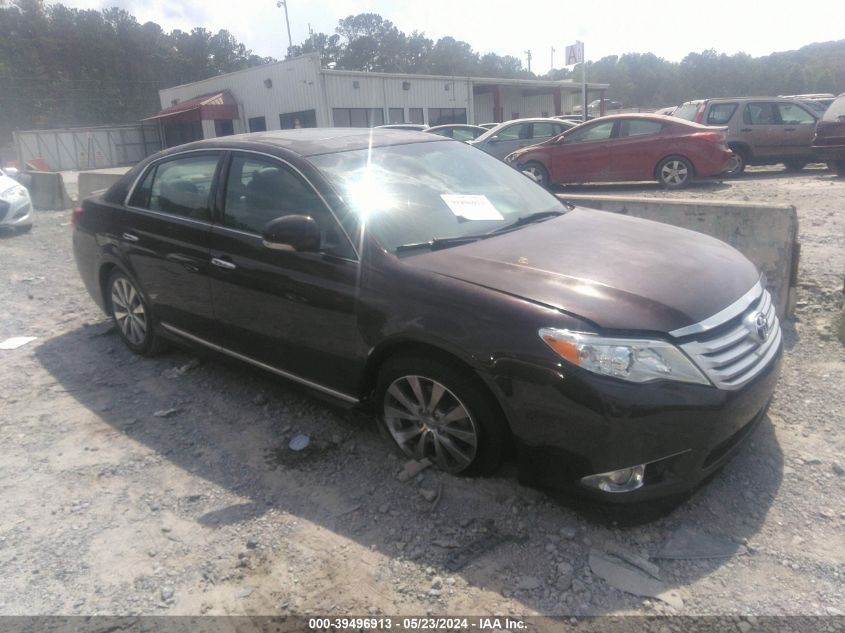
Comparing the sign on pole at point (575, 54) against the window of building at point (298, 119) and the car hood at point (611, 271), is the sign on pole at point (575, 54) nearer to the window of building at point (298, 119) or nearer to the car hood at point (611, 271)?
the car hood at point (611, 271)

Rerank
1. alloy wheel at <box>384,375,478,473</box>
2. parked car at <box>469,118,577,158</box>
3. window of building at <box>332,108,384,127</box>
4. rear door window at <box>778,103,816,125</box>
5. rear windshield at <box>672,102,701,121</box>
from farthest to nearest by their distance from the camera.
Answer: window of building at <box>332,108,384,127</box> < parked car at <box>469,118,577,158</box> < rear windshield at <box>672,102,701,121</box> < rear door window at <box>778,103,816,125</box> < alloy wheel at <box>384,375,478,473</box>

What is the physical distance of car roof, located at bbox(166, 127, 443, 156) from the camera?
3.69m

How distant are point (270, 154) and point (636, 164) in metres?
9.58

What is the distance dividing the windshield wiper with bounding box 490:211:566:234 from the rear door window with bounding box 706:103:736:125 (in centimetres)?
1091

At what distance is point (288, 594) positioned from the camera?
8.16 feet

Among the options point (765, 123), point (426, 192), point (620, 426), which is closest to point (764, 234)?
point (426, 192)

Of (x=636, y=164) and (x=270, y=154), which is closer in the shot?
(x=270, y=154)

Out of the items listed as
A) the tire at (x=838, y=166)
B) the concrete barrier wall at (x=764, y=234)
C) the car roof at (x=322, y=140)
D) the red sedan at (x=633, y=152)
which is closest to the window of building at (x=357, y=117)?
the red sedan at (x=633, y=152)

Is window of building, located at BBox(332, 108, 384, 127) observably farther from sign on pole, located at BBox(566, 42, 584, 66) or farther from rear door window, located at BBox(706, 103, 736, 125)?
rear door window, located at BBox(706, 103, 736, 125)

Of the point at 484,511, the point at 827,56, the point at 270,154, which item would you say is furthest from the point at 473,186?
the point at 827,56

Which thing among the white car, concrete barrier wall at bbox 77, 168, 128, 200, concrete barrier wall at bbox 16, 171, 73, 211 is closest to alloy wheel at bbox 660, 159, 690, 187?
concrete barrier wall at bbox 77, 168, 128, 200

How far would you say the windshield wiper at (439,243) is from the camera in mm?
3152

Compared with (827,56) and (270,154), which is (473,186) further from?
(827,56)

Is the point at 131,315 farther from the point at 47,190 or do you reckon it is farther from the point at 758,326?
the point at 47,190
